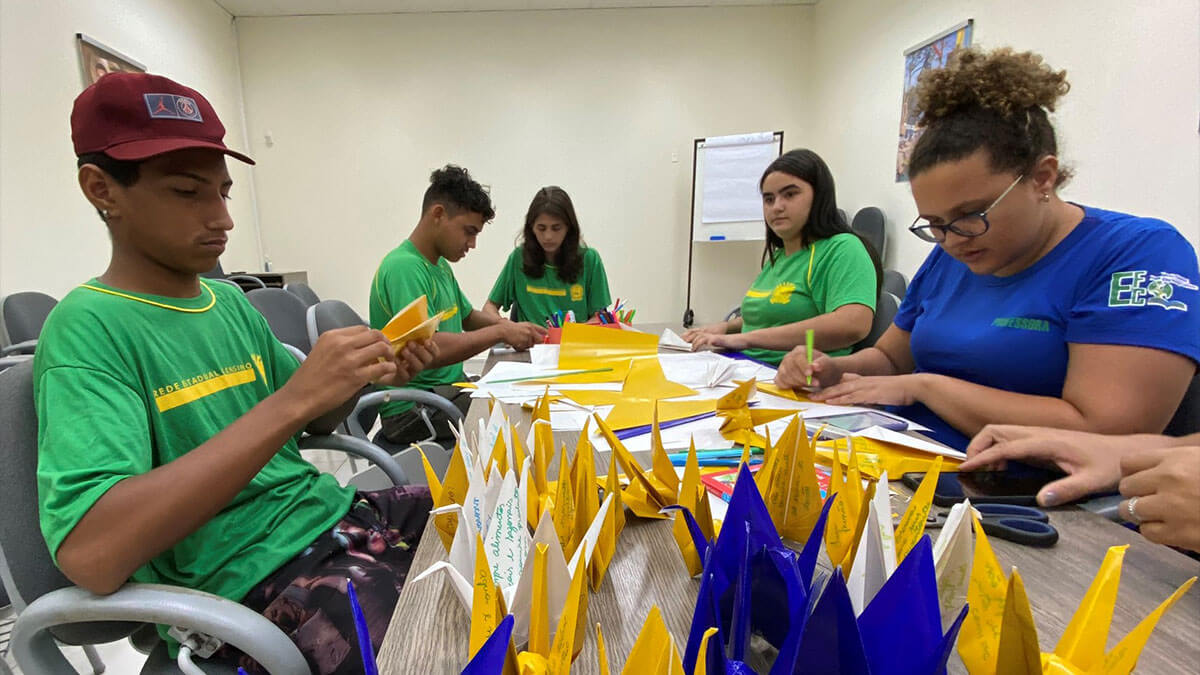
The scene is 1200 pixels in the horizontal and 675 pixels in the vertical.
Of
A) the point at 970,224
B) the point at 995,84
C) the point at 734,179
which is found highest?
the point at 734,179

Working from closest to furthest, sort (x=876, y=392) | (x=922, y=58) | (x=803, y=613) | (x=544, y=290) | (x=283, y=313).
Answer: (x=803, y=613)
(x=876, y=392)
(x=283, y=313)
(x=544, y=290)
(x=922, y=58)

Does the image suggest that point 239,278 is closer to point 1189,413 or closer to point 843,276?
point 843,276

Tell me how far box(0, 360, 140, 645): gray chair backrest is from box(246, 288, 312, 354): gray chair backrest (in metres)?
1.59

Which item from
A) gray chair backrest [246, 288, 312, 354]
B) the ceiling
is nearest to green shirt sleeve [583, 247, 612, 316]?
gray chair backrest [246, 288, 312, 354]

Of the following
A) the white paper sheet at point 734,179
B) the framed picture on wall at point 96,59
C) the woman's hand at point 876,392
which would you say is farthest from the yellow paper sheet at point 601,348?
the white paper sheet at point 734,179

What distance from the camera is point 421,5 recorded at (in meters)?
4.43

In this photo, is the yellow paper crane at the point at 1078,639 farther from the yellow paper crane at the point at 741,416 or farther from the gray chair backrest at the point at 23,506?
the gray chair backrest at the point at 23,506

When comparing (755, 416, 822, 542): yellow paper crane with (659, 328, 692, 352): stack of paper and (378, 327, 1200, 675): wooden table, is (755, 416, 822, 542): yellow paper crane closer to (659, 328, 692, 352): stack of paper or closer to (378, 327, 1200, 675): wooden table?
(378, 327, 1200, 675): wooden table

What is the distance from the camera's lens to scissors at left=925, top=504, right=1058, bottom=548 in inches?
22.5

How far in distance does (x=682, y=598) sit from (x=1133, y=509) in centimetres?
48

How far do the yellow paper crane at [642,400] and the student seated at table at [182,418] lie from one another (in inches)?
15.8

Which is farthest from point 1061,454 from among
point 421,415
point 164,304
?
point 421,415

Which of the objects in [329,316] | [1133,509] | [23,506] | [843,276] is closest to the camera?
[1133,509]

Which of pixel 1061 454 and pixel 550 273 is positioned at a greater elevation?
pixel 550 273
